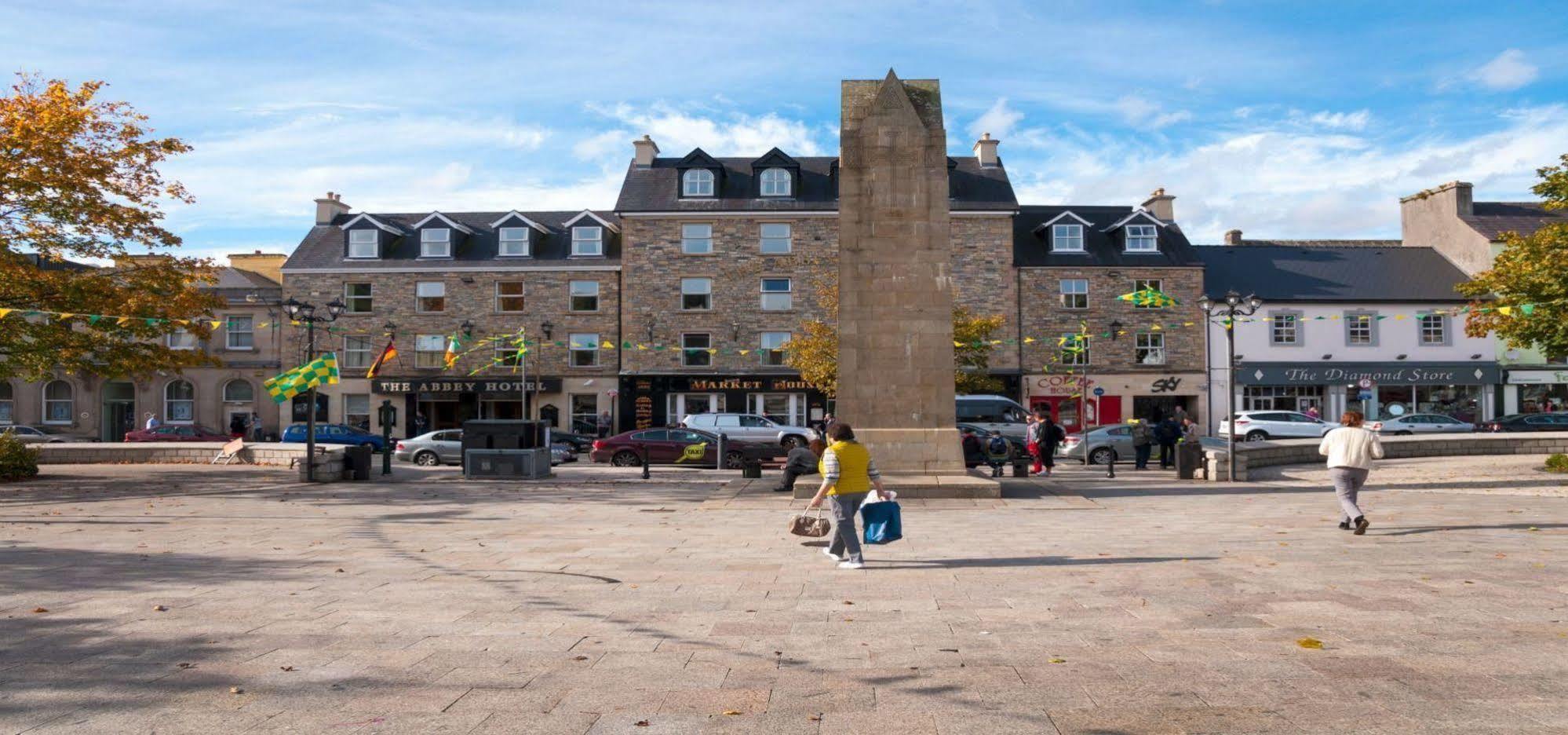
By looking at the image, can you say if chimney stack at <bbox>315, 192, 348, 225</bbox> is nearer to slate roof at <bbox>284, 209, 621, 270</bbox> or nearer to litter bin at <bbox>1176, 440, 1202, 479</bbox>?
slate roof at <bbox>284, 209, 621, 270</bbox>

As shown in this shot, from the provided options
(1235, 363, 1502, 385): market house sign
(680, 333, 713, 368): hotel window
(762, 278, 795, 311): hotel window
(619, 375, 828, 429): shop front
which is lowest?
(619, 375, 828, 429): shop front

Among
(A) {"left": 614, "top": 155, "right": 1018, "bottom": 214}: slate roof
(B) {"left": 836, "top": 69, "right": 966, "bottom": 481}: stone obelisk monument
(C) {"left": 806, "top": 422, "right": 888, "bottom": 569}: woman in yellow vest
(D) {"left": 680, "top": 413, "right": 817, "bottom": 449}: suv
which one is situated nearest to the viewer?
(C) {"left": 806, "top": 422, "right": 888, "bottom": 569}: woman in yellow vest

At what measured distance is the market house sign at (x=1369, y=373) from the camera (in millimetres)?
45750

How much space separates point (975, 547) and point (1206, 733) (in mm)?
6825

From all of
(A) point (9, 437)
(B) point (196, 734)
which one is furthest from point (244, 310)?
(B) point (196, 734)

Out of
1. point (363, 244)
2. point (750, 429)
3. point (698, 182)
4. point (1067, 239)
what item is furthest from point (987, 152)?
point (363, 244)

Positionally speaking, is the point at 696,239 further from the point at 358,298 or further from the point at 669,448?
the point at 669,448

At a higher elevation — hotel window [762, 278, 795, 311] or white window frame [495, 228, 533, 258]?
white window frame [495, 228, 533, 258]

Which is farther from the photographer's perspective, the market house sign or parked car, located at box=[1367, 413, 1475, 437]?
the market house sign

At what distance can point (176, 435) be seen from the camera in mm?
40406

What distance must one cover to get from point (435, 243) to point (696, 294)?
11581 mm

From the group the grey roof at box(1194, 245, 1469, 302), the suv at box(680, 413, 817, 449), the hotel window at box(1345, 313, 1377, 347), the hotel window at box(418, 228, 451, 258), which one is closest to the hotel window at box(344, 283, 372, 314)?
the hotel window at box(418, 228, 451, 258)

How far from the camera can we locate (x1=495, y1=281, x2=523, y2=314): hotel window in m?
45.3

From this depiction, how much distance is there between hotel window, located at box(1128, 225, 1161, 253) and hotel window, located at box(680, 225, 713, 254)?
58.0 ft
